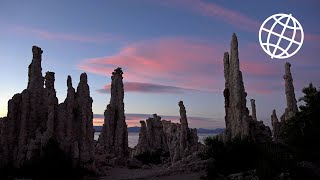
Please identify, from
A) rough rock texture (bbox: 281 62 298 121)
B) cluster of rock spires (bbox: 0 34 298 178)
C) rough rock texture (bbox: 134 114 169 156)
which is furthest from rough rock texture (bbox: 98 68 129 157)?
rough rock texture (bbox: 281 62 298 121)

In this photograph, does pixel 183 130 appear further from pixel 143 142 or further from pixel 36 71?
pixel 36 71

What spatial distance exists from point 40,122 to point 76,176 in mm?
7797

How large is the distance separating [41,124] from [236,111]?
19.7m

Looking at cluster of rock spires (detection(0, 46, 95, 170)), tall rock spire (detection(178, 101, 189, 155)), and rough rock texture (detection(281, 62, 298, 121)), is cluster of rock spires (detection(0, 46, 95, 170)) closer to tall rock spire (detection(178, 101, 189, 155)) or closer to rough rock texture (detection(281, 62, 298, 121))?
tall rock spire (detection(178, 101, 189, 155))

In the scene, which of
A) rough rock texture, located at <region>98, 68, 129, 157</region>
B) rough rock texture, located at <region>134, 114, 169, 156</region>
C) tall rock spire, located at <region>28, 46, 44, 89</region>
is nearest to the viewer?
tall rock spire, located at <region>28, 46, 44, 89</region>

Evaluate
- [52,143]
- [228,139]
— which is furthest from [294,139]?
[52,143]

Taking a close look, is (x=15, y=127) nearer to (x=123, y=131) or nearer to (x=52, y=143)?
(x=52, y=143)

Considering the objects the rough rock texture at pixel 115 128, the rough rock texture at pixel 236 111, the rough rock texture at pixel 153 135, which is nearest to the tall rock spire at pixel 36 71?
the rough rock texture at pixel 115 128

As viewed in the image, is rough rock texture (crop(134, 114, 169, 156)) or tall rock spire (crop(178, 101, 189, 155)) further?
rough rock texture (crop(134, 114, 169, 156))

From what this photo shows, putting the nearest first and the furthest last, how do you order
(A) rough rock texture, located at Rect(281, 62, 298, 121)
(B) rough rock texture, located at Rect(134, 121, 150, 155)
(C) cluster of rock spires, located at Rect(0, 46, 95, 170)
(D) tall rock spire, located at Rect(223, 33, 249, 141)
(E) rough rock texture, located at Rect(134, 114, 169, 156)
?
(C) cluster of rock spires, located at Rect(0, 46, 95, 170) < (D) tall rock spire, located at Rect(223, 33, 249, 141) < (A) rough rock texture, located at Rect(281, 62, 298, 121) < (B) rough rock texture, located at Rect(134, 121, 150, 155) < (E) rough rock texture, located at Rect(134, 114, 169, 156)

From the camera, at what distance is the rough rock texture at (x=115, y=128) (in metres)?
51.5

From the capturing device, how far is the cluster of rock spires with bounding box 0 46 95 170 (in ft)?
113

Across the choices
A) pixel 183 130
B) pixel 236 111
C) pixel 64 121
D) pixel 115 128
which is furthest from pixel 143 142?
pixel 236 111

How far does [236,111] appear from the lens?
3528 cm
